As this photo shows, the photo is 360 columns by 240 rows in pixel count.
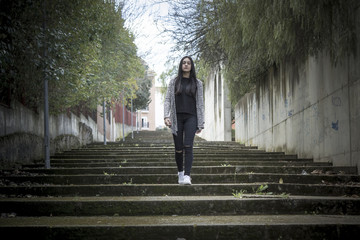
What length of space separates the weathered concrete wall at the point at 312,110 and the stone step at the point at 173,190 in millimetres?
1405

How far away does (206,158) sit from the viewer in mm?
8602

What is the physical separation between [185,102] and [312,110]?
3.90 metres

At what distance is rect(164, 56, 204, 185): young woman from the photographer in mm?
5254

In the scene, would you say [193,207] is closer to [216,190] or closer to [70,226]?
[216,190]

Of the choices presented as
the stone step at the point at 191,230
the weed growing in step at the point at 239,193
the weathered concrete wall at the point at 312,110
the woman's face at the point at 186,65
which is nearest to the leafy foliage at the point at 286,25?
the weathered concrete wall at the point at 312,110

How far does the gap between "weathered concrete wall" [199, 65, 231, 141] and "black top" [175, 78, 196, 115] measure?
11.6 meters

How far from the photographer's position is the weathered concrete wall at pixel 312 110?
20.6ft

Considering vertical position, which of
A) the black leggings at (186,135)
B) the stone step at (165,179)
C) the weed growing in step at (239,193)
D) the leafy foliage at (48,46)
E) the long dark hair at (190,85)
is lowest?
the weed growing in step at (239,193)

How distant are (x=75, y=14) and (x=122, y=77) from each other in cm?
875

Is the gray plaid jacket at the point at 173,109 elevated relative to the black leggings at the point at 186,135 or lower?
elevated

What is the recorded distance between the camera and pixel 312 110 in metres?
8.20

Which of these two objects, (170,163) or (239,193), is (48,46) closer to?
(170,163)

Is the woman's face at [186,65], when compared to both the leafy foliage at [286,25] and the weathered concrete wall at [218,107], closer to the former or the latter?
the leafy foliage at [286,25]

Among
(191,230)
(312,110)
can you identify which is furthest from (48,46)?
(312,110)
